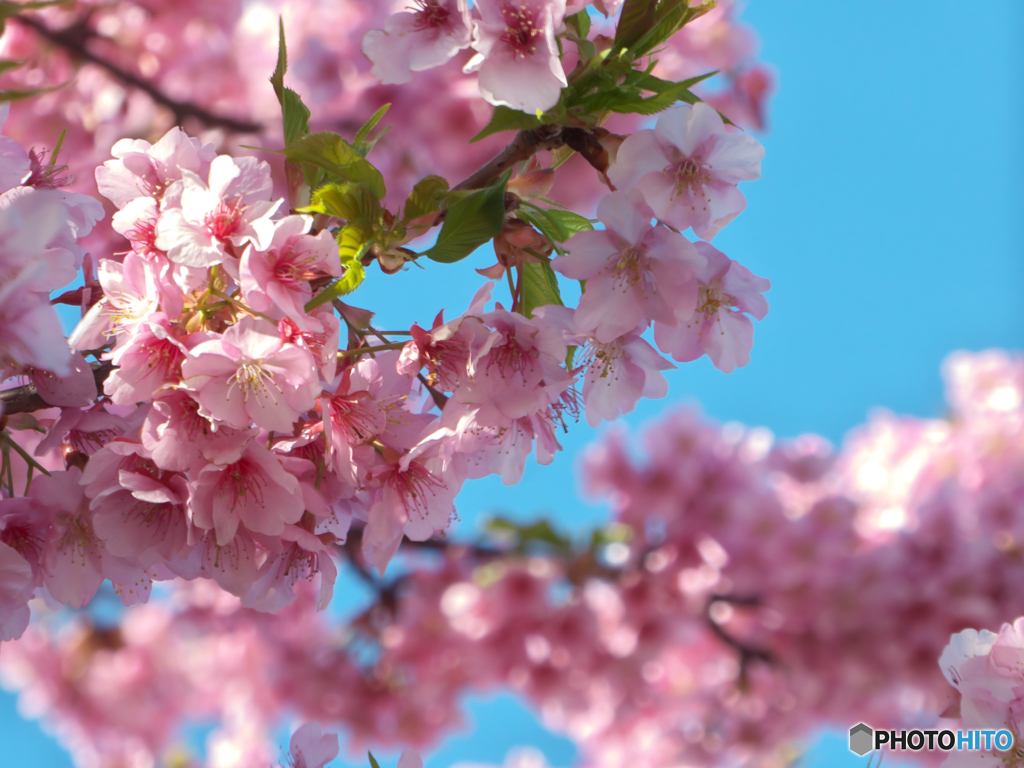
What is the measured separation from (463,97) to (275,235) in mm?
3538

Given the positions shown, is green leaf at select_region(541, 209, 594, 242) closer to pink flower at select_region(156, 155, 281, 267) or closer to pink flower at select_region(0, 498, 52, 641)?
pink flower at select_region(156, 155, 281, 267)

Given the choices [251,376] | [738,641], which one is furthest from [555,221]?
[738,641]

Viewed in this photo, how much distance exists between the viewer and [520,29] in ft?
3.36

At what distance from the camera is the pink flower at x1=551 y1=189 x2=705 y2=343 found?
1.00 meters

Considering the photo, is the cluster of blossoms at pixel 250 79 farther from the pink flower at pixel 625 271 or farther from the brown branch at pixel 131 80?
the pink flower at pixel 625 271

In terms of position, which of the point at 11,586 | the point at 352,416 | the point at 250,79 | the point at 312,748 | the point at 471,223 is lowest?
the point at 312,748

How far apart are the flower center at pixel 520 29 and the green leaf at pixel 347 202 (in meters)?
0.27

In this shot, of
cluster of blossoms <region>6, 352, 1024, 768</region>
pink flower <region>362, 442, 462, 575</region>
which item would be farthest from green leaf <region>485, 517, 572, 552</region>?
pink flower <region>362, 442, 462, 575</region>

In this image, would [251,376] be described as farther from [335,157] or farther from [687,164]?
[687,164]

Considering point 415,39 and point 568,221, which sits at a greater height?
point 415,39

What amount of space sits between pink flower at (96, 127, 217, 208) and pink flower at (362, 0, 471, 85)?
283mm

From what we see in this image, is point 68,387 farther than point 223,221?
Yes

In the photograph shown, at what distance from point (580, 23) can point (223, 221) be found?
23.0 inches

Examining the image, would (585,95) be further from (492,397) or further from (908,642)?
(908,642)
